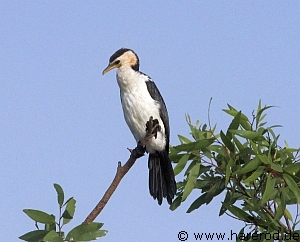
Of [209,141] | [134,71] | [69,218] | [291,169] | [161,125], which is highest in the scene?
[134,71]

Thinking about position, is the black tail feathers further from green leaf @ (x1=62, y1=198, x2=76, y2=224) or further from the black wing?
green leaf @ (x1=62, y1=198, x2=76, y2=224)

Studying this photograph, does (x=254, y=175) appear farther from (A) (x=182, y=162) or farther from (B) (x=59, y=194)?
(B) (x=59, y=194)

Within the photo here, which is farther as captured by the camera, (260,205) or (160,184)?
(160,184)

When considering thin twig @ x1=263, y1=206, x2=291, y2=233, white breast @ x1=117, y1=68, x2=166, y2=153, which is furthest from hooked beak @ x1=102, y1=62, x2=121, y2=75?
thin twig @ x1=263, y1=206, x2=291, y2=233

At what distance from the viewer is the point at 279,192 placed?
3076 millimetres

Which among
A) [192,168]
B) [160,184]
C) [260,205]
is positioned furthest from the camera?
[160,184]

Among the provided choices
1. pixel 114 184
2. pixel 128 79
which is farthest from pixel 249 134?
pixel 128 79

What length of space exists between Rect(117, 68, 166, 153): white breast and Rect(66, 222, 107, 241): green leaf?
283 cm

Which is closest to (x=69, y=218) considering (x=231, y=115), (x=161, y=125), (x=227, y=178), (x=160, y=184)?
(x=227, y=178)

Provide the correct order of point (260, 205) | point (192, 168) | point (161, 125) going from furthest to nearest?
point (161, 125) < point (192, 168) < point (260, 205)

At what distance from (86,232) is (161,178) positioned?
271cm

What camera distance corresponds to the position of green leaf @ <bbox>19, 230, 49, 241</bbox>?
2.30m

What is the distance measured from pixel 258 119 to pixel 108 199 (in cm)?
127

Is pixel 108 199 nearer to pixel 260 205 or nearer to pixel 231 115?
pixel 260 205
